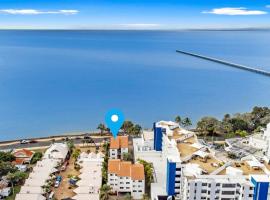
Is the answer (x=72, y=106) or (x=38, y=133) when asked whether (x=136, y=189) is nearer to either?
(x=38, y=133)

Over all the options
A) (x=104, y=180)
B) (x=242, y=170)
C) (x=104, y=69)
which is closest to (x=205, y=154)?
(x=242, y=170)

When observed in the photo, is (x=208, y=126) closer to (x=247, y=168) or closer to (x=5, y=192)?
(x=247, y=168)

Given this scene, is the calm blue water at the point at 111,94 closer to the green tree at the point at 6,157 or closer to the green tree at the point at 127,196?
the green tree at the point at 6,157

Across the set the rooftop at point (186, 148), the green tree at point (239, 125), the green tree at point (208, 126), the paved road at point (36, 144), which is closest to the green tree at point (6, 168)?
the paved road at point (36, 144)

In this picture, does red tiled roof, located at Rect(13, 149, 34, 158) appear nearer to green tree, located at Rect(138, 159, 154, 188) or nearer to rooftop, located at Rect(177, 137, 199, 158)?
green tree, located at Rect(138, 159, 154, 188)

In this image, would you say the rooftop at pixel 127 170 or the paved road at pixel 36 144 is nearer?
the rooftop at pixel 127 170

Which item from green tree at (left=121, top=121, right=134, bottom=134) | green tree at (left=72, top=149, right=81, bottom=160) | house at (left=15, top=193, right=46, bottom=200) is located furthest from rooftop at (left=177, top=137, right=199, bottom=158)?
house at (left=15, top=193, right=46, bottom=200)
